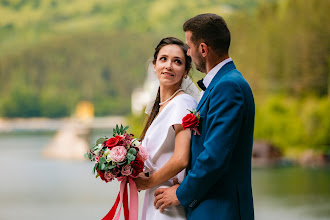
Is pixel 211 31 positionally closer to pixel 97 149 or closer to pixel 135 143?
pixel 135 143

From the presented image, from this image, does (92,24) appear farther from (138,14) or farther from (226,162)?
(226,162)

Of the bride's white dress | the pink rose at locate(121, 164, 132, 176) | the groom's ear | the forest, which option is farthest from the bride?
the forest

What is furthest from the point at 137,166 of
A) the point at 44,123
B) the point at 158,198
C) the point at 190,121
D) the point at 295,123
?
the point at 44,123

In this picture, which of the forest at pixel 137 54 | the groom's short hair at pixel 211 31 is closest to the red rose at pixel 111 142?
the groom's short hair at pixel 211 31

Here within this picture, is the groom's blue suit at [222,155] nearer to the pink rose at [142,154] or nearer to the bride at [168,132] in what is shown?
the bride at [168,132]

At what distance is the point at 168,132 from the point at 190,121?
17 centimetres

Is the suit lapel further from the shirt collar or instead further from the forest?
the forest

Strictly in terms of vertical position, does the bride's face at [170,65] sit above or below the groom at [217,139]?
above

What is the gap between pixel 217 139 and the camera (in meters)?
1.76

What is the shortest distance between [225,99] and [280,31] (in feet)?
106

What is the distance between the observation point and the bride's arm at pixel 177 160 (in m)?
1.94

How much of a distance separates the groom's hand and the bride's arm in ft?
0.13

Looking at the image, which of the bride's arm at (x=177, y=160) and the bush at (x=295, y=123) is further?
the bush at (x=295, y=123)

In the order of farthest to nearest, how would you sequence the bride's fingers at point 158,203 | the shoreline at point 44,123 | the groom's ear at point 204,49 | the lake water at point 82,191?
the shoreline at point 44,123
the lake water at point 82,191
the bride's fingers at point 158,203
the groom's ear at point 204,49
